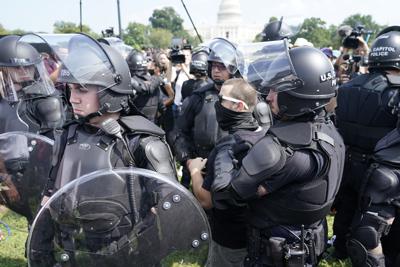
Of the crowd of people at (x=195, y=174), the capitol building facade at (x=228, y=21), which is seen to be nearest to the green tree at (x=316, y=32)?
the capitol building facade at (x=228, y=21)

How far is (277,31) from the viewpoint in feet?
18.5

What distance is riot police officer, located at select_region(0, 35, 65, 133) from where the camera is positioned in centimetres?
351

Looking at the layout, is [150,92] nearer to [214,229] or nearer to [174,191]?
[214,229]

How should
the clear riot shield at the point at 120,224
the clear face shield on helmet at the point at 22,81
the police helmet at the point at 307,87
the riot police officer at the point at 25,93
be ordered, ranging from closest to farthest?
the clear riot shield at the point at 120,224 → the police helmet at the point at 307,87 → the riot police officer at the point at 25,93 → the clear face shield on helmet at the point at 22,81

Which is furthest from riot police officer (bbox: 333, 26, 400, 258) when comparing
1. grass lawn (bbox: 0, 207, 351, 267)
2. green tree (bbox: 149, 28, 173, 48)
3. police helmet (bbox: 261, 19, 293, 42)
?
green tree (bbox: 149, 28, 173, 48)

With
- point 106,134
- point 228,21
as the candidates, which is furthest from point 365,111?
point 228,21

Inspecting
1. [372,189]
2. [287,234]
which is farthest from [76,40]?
[372,189]

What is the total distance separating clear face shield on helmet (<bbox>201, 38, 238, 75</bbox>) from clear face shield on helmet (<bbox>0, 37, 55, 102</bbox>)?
1.82m

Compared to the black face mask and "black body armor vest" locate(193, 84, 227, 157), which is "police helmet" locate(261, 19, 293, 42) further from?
the black face mask

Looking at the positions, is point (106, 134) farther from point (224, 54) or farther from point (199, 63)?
point (199, 63)

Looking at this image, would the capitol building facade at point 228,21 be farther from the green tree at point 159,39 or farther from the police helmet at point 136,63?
the police helmet at point 136,63

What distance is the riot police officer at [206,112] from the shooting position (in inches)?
179

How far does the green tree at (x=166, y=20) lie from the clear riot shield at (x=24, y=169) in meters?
107

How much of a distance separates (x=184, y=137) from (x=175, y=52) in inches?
144
